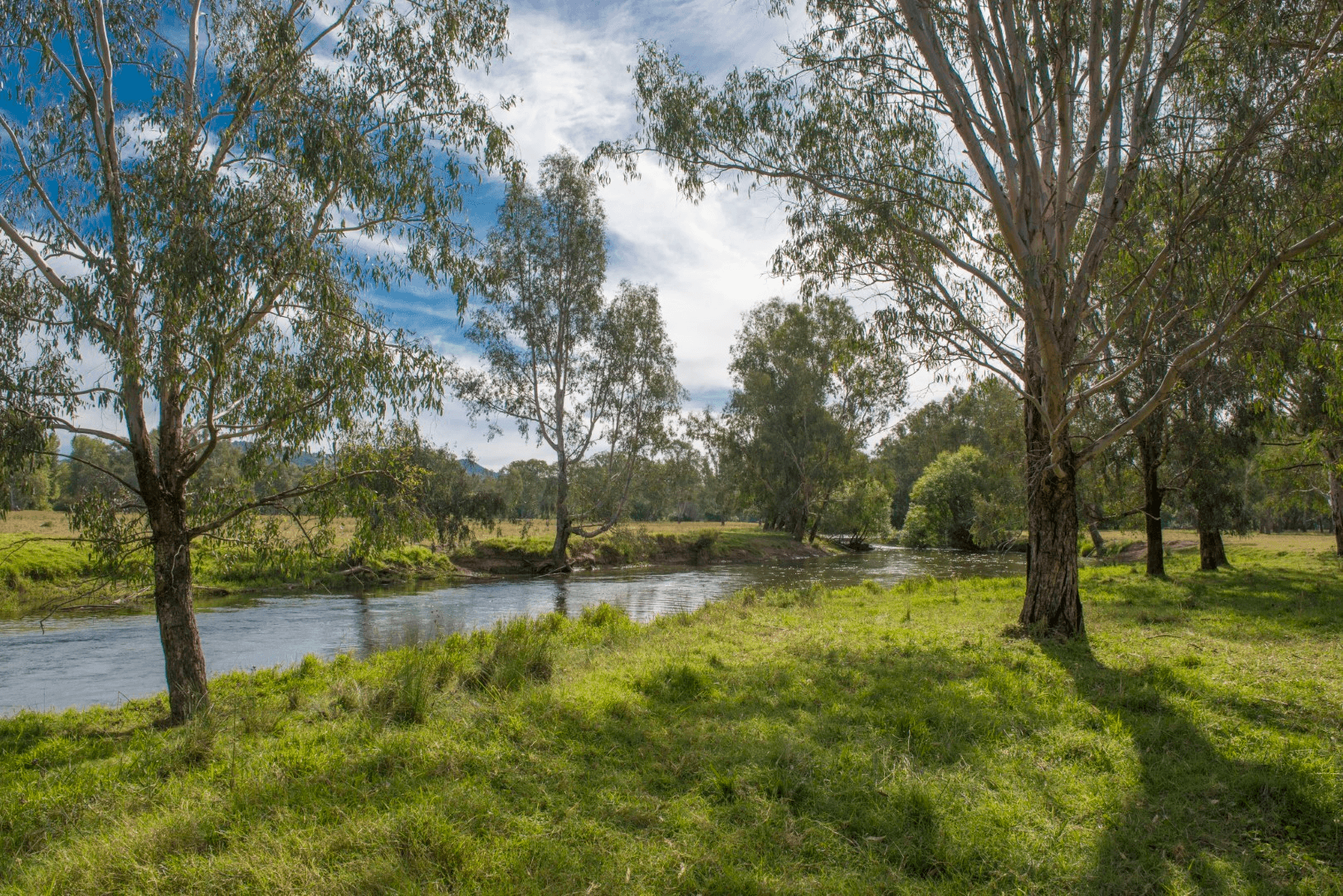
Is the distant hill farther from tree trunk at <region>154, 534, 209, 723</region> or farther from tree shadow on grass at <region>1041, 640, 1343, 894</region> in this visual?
tree shadow on grass at <region>1041, 640, 1343, 894</region>

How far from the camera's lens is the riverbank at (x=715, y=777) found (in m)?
3.70

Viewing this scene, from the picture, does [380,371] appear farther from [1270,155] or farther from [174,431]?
[1270,155]

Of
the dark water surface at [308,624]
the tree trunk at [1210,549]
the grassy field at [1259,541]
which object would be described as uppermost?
the tree trunk at [1210,549]

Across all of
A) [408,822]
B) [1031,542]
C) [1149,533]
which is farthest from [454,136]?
[1149,533]

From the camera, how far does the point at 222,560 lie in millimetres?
7539

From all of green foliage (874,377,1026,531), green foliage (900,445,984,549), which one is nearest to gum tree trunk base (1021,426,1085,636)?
→ green foliage (874,377,1026,531)

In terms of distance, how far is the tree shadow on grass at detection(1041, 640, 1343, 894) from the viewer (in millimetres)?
3662

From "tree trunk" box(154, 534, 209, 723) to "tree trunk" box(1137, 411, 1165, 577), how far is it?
669 inches

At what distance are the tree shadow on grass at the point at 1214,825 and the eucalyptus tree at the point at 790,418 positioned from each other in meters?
34.8

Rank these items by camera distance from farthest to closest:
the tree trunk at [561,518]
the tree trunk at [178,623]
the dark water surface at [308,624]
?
the tree trunk at [561,518] → the dark water surface at [308,624] → the tree trunk at [178,623]

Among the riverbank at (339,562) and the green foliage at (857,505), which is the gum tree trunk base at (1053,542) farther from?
the green foliage at (857,505)

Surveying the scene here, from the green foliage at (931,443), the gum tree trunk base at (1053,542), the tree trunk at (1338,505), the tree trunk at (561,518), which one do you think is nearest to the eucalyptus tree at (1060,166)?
the gum tree trunk base at (1053,542)

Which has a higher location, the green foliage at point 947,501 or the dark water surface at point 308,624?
the green foliage at point 947,501

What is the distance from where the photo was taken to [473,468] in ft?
113
